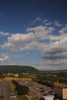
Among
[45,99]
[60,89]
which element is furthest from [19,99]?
[60,89]

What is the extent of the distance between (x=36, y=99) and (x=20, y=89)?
7.95 metres

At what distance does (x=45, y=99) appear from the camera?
90.1 ft

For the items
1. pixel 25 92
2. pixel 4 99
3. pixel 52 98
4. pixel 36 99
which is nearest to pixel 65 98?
pixel 52 98

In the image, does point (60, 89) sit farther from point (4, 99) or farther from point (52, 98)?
point (4, 99)

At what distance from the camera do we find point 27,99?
104 feet

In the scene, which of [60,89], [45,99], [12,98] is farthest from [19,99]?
[60,89]

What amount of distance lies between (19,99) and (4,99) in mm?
1979

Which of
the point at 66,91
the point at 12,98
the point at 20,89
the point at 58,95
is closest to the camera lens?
the point at 66,91

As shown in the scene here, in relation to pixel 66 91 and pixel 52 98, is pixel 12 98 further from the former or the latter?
pixel 66 91

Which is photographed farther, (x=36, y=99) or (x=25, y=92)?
(x=25, y=92)

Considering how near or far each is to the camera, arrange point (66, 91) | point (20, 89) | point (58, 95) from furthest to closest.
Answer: point (20, 89) → point (58, 95) → point (66, 91)

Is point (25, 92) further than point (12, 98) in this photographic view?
Yes

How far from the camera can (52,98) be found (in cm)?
2697

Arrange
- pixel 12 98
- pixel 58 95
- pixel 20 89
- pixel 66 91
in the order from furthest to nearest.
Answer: pixel 20 89
pixel 12 98
pixel 58 95
pixel 66 91
